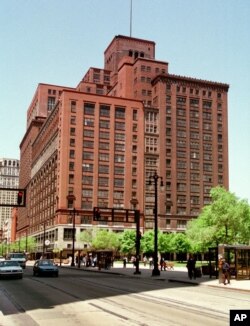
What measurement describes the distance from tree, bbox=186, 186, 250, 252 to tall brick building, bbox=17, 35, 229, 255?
171ft

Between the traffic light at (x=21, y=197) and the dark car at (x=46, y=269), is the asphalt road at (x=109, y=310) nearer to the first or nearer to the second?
the traffic light at (x=21, y=197)

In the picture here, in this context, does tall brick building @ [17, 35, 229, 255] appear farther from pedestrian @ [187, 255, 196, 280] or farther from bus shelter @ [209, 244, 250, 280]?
bus shelter @ [209, 244, 250, 280]

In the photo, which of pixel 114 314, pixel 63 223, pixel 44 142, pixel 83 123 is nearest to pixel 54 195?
pixel 63 223

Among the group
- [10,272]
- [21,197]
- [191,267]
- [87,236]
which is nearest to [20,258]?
[10,272]

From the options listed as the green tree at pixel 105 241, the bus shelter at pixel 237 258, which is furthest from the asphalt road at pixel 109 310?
the green tree at pixel 105 241

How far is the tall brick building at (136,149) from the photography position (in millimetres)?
126125

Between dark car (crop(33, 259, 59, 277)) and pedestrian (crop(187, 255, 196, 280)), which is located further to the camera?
dark car (crop(33, 259, 59, 277))

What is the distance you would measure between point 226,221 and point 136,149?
62.1m

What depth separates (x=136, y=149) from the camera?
438ft

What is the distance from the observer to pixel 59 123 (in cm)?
13138

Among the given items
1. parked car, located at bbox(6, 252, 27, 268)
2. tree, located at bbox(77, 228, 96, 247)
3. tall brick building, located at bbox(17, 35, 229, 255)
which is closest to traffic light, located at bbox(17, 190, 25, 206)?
parked car, located at bbox(6, 252, 27, 268)

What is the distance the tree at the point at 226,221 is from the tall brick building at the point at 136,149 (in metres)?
52.2

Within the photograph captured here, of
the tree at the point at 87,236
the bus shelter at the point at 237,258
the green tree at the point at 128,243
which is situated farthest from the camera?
the tree at the point at 87,236

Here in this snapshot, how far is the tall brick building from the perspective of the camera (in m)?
126
